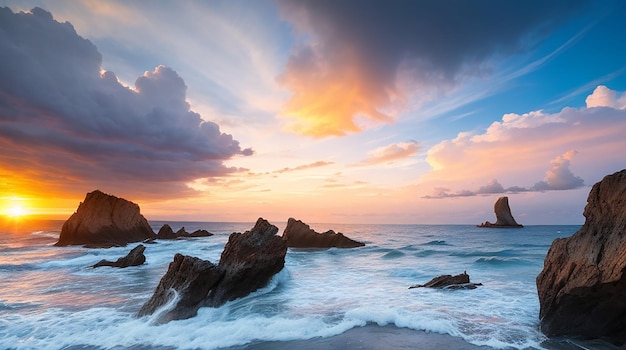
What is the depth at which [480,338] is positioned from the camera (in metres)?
11.1

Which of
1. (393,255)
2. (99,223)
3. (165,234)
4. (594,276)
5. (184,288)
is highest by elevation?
(99,223)

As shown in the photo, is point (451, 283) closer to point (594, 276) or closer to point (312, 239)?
point (594, 276)

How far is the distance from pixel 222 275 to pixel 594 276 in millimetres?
16034

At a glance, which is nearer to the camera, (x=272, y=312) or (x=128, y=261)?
(x=272, y=312)

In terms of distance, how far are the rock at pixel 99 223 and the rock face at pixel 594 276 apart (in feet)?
197

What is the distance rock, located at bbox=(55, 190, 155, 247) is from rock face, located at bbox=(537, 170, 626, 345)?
60166 mm

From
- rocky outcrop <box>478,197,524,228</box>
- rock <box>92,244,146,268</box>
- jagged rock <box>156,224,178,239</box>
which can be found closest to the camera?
rock <box>92,244,146,268</box>

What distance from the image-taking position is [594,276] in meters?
9.95

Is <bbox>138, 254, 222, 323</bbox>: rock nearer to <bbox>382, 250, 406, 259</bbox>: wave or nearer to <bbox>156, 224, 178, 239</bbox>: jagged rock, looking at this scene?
<bbox>382, 250, 406, 259</bbox>: wave

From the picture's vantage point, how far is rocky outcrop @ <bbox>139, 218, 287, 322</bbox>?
14680 millimetres

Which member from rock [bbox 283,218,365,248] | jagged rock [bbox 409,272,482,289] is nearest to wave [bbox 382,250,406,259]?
rock [bbox 283,218,365,248]

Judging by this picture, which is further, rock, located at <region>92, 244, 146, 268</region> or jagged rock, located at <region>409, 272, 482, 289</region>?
rock, located at <region>92, 244, 146, 268</region>

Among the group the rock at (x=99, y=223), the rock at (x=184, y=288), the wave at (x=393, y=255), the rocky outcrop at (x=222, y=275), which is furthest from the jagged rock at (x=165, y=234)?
the rock at (x=184, y=288)

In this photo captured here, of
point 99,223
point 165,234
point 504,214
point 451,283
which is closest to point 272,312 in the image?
point 451,283
